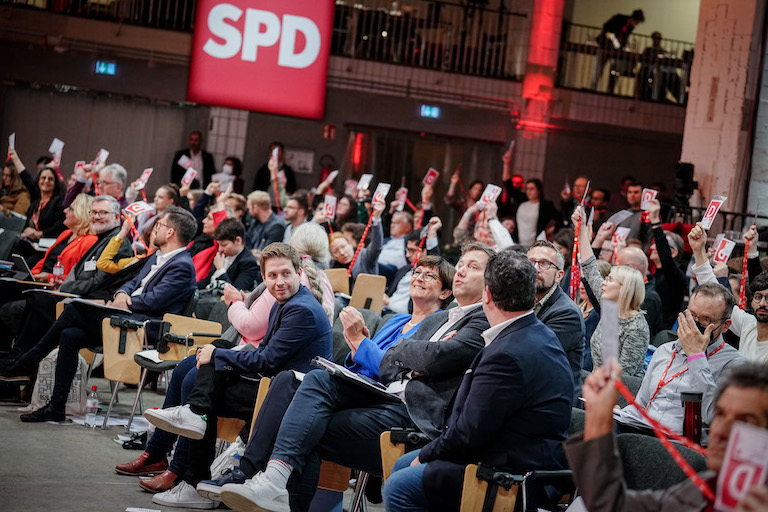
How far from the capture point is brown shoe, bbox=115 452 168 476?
4.79 meters

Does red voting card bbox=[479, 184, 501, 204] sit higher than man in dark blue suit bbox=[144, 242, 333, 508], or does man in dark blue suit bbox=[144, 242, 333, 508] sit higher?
red voting card bbox=[479, 184, 501, 204]

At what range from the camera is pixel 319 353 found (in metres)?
4.50

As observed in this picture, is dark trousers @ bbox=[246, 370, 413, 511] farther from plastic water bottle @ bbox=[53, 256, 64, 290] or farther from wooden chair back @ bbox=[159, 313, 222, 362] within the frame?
plastic water bottle @ bbox=[53, 256, 64, 290]

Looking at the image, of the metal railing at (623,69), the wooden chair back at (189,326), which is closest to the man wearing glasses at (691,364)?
the wooden chair back at (189,326)

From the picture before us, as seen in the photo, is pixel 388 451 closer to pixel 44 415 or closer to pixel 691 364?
pixel 691 364

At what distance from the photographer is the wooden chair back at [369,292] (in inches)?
281

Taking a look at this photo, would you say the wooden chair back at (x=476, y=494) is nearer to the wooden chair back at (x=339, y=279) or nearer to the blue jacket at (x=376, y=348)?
the blue jacket at (x=376, y=348)

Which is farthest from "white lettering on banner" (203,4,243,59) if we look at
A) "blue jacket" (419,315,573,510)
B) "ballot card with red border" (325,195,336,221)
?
"blue jacket" (419,315,573,510)

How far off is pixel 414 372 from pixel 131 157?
10773mm

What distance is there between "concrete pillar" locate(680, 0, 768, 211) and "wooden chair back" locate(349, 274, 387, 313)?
13.8ft

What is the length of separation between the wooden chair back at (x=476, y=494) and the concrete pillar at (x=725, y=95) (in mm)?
7222

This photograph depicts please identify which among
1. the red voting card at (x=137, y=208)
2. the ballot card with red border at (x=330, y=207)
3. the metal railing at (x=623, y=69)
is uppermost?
the metal railing at (x=623, y=69)

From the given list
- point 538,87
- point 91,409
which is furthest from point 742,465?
point 538,87

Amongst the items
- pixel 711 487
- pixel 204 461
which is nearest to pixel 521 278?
pixel 711 487
